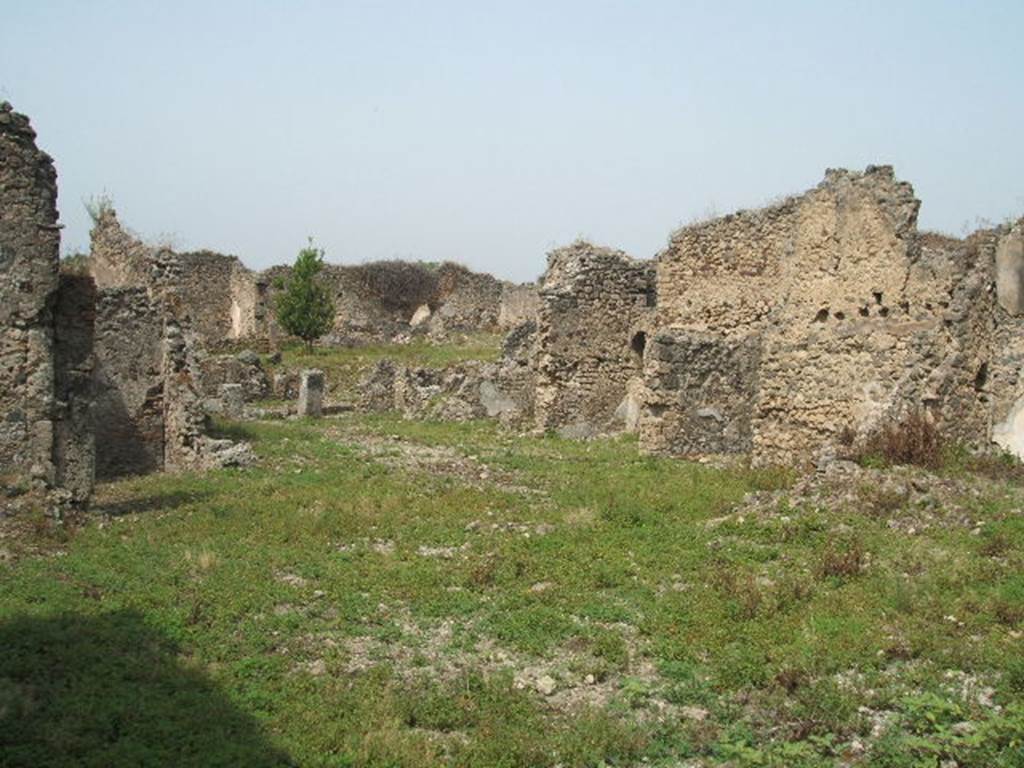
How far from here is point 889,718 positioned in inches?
234

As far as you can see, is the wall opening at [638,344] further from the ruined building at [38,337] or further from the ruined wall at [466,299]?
the ruined wall at [466,299]

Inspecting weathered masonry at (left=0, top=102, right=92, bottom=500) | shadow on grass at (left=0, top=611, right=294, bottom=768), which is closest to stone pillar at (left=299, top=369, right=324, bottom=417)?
weathered masonry at (left=0, top=102, right=92, bottom=500)

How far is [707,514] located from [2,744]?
769 cm

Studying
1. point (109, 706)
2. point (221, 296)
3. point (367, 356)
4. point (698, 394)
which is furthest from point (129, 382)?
point (221, 296)

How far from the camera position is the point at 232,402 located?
25.5 m

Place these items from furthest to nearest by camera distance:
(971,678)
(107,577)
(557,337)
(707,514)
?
(557,337) → (707,514) → (107,577) → (971,678)

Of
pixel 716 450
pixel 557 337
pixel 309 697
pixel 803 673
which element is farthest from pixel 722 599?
pixel 557 337

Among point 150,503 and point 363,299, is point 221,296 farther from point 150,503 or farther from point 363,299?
point 150,503

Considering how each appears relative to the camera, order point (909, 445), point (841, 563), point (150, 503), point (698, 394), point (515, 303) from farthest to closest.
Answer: point (515, 303) → point (698, 394) → point (150, 503) → point (909, 445) → point (841, 563)

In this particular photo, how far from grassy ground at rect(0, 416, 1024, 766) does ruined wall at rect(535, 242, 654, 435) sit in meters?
10.2

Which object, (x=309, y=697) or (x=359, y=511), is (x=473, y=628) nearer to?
(x=309, y=697)

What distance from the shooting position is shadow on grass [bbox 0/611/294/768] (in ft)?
18.0

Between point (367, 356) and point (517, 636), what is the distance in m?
29.2

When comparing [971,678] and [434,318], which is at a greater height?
[434,318]
